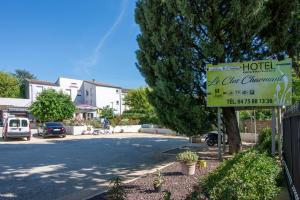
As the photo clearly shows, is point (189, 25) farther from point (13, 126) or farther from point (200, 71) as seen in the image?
point (13, 126)

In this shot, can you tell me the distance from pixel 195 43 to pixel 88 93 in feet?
166

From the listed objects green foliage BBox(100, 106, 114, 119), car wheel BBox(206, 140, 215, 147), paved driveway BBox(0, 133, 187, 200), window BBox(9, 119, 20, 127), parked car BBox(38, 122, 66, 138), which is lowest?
paved driveway BBox(0, 133, 187, 200)

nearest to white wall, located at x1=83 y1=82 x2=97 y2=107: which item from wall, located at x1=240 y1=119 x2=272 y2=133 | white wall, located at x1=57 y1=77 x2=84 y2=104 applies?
white wall, located at x1=57 y1=77 x2=84 y2=104

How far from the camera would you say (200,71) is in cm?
1248

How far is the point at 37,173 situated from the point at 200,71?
719 cm

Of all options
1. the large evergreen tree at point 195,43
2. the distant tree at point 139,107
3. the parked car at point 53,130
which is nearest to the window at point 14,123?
the parked car at point 53,130

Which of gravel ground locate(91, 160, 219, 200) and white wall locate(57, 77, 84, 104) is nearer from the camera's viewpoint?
gravel ground locate(91, 160, 219, 200)

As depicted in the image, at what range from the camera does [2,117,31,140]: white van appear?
24.9m

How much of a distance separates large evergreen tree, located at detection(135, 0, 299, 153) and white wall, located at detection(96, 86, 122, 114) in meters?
47.4

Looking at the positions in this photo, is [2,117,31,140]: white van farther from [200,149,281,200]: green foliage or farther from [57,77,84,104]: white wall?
[57,77,84,104]: white wall

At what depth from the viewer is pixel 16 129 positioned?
82.3 feet

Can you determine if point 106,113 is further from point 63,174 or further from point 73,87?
point 63,174

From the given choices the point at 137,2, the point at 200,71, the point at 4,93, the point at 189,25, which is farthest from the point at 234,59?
the point at 4,93

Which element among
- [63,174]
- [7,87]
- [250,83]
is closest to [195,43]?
[250,83]
